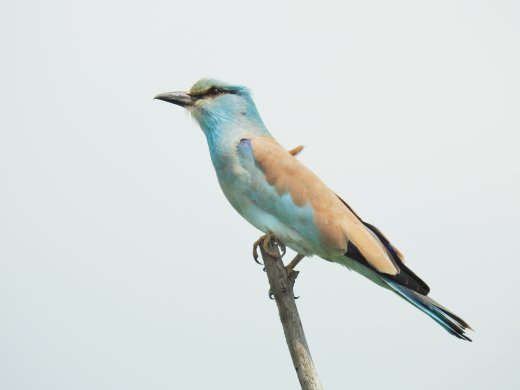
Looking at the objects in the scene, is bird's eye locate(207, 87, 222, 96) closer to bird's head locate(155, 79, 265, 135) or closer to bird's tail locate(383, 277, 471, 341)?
bird's head locate(155, 79, 265, 135)

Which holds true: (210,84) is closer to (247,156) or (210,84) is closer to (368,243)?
(247,156)

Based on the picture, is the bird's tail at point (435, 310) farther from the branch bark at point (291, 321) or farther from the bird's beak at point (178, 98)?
the bird's beak at point (178, 98)

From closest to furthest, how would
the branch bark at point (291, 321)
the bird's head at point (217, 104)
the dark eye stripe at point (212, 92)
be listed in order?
the branch bark at point (291, 321) → the bird's head at point (217, 104) → the dark eye stripe at point (212, 92)

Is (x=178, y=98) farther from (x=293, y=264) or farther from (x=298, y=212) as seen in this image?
(x=293, y=264)

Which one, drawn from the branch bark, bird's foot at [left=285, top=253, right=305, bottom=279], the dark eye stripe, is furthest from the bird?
the dark eye stripe

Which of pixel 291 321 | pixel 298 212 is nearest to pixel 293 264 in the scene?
pixel 298 212

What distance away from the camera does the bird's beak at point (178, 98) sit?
6582mm

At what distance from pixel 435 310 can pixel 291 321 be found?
1.08 metres

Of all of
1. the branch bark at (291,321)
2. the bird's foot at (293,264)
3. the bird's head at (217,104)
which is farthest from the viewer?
the bird's head at (217,104)

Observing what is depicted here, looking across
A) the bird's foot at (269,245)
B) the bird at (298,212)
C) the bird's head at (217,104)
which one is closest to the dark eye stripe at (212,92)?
the bird's head at (217,104)

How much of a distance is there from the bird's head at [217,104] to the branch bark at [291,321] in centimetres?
137

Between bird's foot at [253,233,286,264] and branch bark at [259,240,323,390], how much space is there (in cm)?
4

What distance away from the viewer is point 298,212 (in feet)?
19.3

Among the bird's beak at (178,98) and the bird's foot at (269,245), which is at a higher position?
the bird's beak at (178,98)
